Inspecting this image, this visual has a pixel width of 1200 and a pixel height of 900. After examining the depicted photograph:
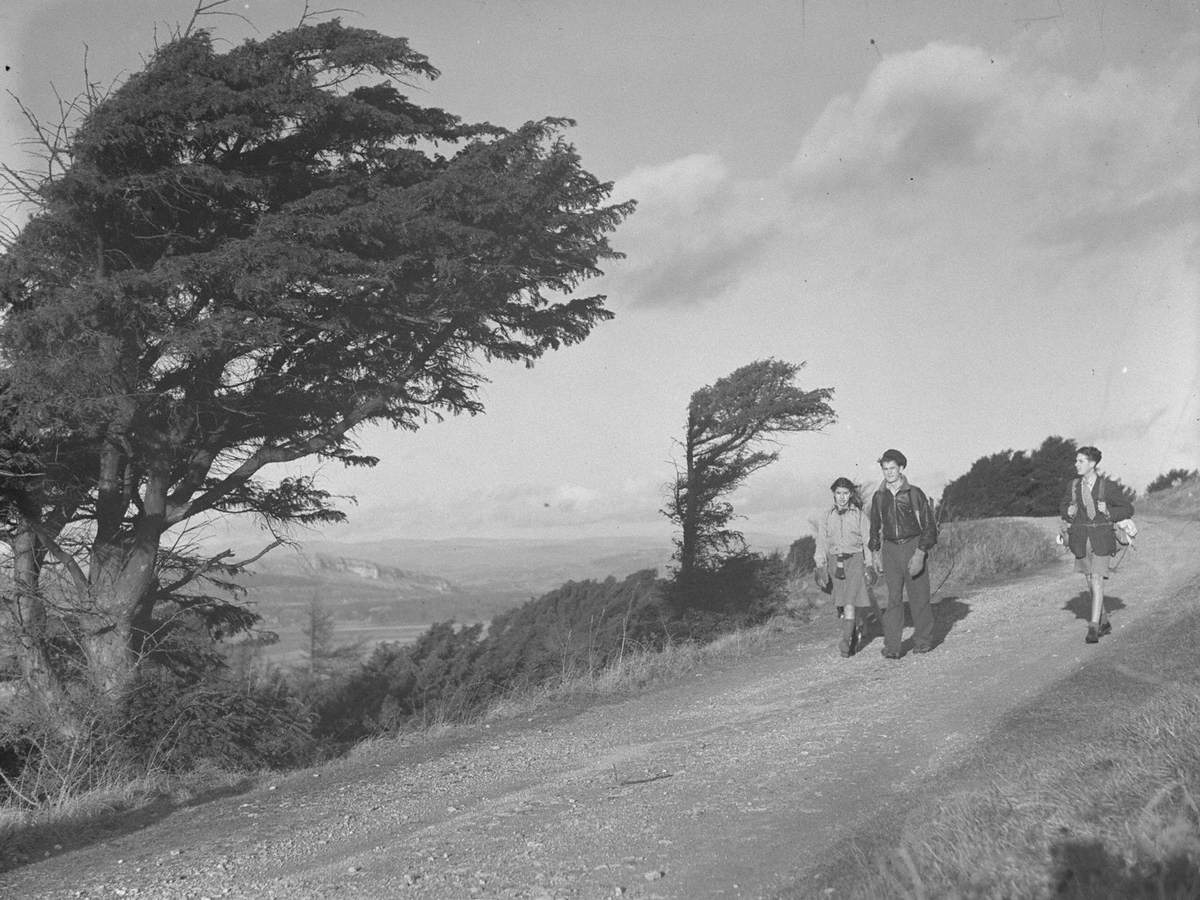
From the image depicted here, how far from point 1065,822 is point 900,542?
19.7 feet

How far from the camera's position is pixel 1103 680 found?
7750mm

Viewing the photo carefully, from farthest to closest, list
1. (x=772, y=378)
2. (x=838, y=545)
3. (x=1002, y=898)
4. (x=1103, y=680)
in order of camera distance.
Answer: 1. (x=772, y=378)
2. (x=838, y=545)
3. (x=1103, y=680)
4. (x=1002, y=898)

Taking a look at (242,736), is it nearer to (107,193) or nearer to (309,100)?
(107,193)

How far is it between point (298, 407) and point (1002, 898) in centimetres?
1171

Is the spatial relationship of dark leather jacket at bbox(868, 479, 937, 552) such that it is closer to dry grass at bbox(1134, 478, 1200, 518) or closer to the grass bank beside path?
the grass bank beside path

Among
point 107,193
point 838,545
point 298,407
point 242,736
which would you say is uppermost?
point 107,193

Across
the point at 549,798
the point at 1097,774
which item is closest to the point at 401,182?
the point at 549,798

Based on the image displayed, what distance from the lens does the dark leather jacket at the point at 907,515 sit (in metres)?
9.83

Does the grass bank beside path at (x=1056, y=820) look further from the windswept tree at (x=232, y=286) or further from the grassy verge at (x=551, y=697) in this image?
the windswept tree at (x=232, y=286)

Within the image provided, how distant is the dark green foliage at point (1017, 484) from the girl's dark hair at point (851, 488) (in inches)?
936

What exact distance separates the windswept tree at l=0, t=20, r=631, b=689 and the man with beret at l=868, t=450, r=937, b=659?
5.68m

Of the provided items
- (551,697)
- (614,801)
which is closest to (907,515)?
(551,697)

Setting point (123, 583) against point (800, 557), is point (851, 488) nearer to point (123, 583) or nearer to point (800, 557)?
point (123, 583)

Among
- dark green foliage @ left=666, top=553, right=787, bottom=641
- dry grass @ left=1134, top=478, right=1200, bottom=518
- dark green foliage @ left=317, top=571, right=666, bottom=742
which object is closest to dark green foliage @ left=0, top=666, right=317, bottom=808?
dark green foliage @ left=317, top=571, right=666, bottom=742
